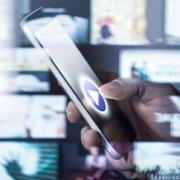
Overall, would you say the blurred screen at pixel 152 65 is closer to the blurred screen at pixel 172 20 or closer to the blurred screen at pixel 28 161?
the blurred screen at pixel 172 20

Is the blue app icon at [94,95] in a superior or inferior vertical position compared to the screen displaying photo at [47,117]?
superior

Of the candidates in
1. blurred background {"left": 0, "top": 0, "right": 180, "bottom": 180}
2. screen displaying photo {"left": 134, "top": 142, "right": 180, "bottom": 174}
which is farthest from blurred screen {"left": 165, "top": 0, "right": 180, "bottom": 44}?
screen displaying photo {"left": 134, "top": 142, "right": 180, "bottom": 174}

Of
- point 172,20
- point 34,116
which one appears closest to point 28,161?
point 34,116

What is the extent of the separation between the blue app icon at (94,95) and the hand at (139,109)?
0.6 inches

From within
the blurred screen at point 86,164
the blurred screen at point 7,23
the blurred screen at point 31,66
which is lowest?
the blurred screen at point 86,164

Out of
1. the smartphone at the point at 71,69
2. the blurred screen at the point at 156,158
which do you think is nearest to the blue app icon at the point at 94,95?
the smartphone at the point at 71,69

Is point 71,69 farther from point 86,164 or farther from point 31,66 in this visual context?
point 86,164

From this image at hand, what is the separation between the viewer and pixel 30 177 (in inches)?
41.4

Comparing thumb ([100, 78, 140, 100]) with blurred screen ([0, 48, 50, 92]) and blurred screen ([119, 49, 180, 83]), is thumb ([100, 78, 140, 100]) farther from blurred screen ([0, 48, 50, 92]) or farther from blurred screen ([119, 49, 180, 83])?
blurred screen ([0, 48, 50, 92])

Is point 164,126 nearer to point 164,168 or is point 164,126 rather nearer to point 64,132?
point 164,168

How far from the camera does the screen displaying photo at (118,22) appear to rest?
3.35 feet

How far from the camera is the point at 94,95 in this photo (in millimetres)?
1033

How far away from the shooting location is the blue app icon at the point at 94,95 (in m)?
1.03

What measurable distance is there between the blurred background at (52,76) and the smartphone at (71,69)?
0.01m
